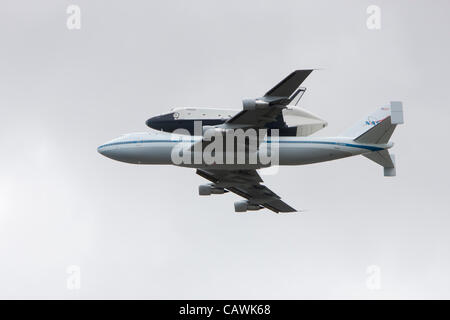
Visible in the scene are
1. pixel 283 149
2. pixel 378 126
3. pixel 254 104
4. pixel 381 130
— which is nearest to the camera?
pixel 254 104

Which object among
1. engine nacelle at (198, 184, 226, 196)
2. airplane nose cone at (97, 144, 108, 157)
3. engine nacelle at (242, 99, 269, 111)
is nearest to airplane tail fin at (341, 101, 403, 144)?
engine nacelle at (242, 99, 269, 111)

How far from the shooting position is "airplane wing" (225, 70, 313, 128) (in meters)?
55.1

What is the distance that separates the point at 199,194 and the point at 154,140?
7939mm

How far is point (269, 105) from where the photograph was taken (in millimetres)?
57469

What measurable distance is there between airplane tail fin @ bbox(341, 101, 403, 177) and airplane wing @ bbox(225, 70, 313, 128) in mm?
7682

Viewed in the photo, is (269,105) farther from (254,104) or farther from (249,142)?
(249,142)

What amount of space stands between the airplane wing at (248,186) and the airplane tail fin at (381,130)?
936cm

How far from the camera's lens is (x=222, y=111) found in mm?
63156

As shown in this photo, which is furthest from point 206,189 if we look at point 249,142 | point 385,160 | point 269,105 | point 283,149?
point 385,160

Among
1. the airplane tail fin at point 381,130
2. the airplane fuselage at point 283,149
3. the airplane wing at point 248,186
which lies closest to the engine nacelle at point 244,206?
the airplane wing at point 248,186

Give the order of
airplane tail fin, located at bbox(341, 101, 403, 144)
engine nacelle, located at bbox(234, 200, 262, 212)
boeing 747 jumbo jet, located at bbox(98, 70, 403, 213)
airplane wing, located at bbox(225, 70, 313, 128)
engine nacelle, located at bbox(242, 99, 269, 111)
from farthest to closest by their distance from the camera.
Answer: engine nacelle, located at bbox(234, 200, 262, 212)
boeing 747 jumbo jet, located at bbox(98, 70, 403, 213)
airplane tail fin, located at bbox(341, 101, 403, 144)
engine nacelle, located at bbox(242, 99, 269, 111)
airplane wing, located at bbox(225, 70, 313, 128)

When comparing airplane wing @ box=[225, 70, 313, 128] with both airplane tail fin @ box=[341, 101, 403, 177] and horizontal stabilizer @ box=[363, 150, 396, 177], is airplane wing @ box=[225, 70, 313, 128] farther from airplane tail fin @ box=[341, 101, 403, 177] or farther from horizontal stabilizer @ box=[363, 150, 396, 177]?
horizontal stabilizer @ box=[363, 150, 396, 177]

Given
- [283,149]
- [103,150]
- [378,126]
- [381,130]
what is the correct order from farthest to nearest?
[103,150] → [283,149] → [381,130] → [378,126]

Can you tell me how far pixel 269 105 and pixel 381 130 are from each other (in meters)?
11.0
